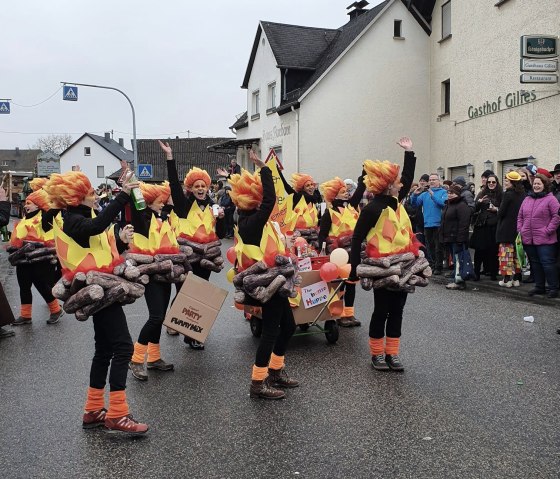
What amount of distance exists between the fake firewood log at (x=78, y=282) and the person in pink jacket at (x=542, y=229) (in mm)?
7778

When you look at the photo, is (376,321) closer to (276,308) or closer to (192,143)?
(276,308)

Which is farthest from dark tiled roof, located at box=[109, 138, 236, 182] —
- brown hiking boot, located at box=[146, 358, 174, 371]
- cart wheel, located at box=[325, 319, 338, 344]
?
brown hiking boot, located at box=[146, 358, 174, 371]

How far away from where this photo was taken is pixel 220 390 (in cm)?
573

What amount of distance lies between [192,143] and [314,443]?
60.9m

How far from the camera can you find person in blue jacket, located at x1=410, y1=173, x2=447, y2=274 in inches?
514

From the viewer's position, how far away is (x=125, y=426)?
4.59 metres

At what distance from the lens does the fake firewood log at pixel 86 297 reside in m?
4.57

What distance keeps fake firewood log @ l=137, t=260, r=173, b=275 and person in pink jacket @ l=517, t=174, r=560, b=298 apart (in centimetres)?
651

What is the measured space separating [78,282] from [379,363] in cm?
304

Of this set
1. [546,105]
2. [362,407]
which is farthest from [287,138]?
[362,407]

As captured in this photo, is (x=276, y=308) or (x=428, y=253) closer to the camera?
(x=276, y=308)

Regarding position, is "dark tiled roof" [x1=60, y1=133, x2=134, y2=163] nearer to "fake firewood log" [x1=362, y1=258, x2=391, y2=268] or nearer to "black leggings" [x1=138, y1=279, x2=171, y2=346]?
"black leggings" [x1=138, y1=279, x2=171, y2=346]

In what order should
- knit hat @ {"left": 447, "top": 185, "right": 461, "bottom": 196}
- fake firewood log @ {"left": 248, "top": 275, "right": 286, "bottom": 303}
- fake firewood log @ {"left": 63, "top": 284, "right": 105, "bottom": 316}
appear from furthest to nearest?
1. knit hat @ {"left": 447, "top": 185, "right": 461, "bottom": 196}
2. fake firewood log @ {"left": 248, "top": 275, "right": 286, "bottom": 303}
3. fake firewood log @ {"left": 63, "top": 284, "right": 105, "bottom": 316}

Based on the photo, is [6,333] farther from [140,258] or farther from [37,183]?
[140,258]
